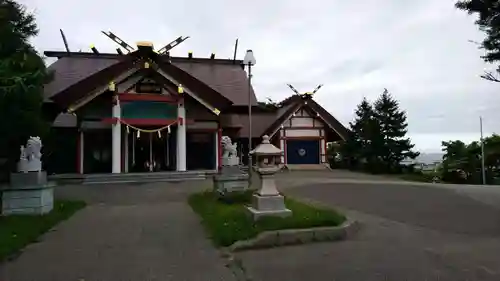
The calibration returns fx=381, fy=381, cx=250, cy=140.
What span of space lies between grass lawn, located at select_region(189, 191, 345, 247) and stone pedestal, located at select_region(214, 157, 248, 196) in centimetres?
246

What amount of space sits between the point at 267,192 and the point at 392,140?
18642 mm

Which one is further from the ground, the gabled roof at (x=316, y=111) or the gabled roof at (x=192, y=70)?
the gabled roof at (x=192, y=70)

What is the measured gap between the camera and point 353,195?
11.2 meters

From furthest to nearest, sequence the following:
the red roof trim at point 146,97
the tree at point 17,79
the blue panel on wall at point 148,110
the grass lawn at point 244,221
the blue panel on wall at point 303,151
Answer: the blue panel on wall at point 303,151, the blue panel on wall at point 148,110, the red roof trim at point 146,97, the tree at point 17,79, the grass lawn at point 244,221

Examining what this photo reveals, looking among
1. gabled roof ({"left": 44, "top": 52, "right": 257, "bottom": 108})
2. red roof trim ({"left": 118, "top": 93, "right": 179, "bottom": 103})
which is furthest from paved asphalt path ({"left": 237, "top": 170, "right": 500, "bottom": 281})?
gabled roof ({"left": 44, "top": 52, "right": 257, "bottom": 108})

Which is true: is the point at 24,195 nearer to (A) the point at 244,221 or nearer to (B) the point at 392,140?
(A) the point at 244,221

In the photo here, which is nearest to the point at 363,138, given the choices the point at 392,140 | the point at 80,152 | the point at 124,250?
the point at 392,140

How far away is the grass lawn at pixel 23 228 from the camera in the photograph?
18.9 ft

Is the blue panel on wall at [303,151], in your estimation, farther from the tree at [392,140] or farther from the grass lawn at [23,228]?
the grass lawn at [23,228]

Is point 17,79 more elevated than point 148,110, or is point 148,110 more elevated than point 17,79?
point 148,110

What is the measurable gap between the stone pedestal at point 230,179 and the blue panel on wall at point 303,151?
13.1 meters

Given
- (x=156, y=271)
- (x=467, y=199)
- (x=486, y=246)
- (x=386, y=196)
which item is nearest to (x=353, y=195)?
(x=386, y=196)

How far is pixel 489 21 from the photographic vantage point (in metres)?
7.67

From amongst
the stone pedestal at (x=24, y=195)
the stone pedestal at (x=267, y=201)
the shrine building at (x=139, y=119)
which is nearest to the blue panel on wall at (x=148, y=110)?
the shrine building at (x=139, y=119)
